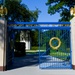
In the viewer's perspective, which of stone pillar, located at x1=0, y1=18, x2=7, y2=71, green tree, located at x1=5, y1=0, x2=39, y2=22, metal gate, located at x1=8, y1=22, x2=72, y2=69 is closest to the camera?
stone pillar, located at x1=0, y1=18, x2=7, y2=71

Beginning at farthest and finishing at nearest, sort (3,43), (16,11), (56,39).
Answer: (16,11) < (56,39) < (3,43)

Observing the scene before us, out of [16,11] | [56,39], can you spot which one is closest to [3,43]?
[56,39]

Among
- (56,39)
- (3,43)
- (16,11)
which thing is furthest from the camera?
(16,11)

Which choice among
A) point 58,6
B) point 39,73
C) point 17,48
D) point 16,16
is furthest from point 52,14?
point 39,73

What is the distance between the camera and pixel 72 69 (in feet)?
48.2

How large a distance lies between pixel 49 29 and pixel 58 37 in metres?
0.94

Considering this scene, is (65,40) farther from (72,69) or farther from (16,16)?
(16,16)

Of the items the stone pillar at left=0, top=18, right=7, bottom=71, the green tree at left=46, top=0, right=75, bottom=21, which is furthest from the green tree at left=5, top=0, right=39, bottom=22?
the stone pillar at left=0, top=18, right=7, bottom=71

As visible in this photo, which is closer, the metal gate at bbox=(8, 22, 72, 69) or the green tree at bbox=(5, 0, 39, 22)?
the metal gate at bbox=(8, 22, 72, 69)

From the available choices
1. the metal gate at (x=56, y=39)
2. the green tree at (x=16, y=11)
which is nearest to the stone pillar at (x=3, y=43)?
the metal gate at (x=56, y=39)

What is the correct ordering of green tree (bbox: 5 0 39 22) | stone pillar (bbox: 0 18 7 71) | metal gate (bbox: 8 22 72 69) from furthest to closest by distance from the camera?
green tree (bbox: 5 0 39 22) → metal gate (bbox: 8 22 72 69) → stone pillar (bbox: 0 18 7 71)

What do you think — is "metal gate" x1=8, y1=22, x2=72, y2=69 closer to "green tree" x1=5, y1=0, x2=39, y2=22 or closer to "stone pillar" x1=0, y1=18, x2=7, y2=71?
"stone pillar" x1=0, y1=18, x2=7, y2=71

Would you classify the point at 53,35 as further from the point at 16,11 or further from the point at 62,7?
the point at 16,11

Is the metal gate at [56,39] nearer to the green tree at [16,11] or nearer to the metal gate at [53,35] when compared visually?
the metal gate at [53,35]
